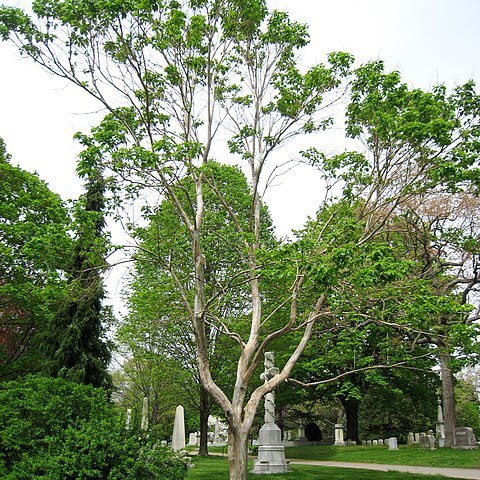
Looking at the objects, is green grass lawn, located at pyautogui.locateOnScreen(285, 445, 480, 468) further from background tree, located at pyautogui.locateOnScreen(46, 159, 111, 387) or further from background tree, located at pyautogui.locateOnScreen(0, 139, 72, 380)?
background tree, located at pyautogui.locateOnScreen(0, 139, 72, 380)

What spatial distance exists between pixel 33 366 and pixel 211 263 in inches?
313

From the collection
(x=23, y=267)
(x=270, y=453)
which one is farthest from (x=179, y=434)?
(x=23, y=267)

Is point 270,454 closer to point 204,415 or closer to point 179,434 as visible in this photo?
point 179,434

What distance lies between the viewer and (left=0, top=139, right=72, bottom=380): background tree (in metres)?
15.6

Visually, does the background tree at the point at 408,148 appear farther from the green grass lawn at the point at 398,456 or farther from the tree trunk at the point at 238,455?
the green grass lawn at the point at 398,456

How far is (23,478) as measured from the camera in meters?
7.53

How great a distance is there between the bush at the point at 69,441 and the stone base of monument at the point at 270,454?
325 inches

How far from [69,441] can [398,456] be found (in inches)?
670

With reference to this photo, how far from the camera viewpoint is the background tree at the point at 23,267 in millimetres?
15617

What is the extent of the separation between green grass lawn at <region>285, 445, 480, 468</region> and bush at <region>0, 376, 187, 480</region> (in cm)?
1314

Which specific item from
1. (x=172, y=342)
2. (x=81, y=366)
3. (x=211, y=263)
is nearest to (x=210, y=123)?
(x=81, y=366)

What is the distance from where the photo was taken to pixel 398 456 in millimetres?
20688

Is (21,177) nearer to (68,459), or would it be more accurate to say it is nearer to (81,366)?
(81,366)

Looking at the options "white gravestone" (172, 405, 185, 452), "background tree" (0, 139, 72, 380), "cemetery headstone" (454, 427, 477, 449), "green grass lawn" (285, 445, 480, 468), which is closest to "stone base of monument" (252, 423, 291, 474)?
"white gravestone" (172, 405, 185, 452)
